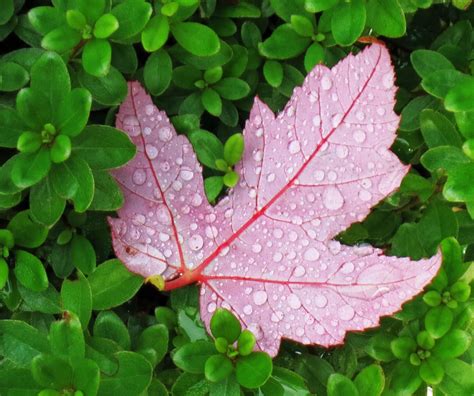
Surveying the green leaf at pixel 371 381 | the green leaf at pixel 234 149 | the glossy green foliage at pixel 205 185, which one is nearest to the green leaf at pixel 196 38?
the glossy green foliage at pixel 205 185

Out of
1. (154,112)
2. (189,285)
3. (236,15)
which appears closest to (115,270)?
(189,285)

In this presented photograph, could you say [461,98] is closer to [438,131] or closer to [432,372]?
[438,131]

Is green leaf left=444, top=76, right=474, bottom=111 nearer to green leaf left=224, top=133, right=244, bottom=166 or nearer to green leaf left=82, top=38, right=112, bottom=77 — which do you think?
green leaf left=224, top=133, right=244, bottom=166

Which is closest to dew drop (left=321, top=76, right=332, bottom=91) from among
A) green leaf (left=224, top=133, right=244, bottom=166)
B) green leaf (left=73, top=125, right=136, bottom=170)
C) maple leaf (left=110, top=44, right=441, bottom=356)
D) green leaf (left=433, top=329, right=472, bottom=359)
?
maple leaf (left=110, top=44, right=441, bottom=356)

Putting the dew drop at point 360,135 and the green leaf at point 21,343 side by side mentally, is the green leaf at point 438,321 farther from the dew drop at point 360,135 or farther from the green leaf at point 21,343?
the green leaf at point 21,343

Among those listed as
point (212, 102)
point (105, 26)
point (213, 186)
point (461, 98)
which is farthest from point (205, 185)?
point (461, 98)
